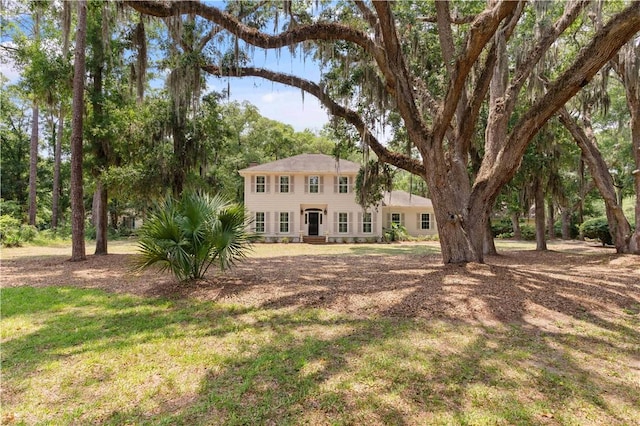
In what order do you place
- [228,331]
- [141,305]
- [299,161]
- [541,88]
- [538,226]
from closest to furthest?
1. [228,331]
2. [141,305]
3. [541,88]
4. [538,226]
5. [299,161]

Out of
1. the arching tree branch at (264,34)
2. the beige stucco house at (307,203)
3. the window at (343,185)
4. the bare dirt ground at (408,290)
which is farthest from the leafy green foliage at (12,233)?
the window at (343,185)

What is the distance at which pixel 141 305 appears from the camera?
5816mm

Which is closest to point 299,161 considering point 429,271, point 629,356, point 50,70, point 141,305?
point 50,70

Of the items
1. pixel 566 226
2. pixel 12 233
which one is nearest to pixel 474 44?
pixel 12 233

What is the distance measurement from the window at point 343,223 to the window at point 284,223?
3.39m

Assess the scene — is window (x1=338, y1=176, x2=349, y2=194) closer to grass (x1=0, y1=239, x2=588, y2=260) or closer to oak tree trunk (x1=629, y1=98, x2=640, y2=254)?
grass (x1=0, y1=239, x2=588, y2=260)

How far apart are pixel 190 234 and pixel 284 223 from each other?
53.8ft

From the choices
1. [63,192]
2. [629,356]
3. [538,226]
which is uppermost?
[63,192]

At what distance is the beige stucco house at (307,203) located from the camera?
73.9ft

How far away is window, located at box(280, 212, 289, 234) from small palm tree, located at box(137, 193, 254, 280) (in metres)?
15.7

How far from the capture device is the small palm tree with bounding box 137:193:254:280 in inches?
243

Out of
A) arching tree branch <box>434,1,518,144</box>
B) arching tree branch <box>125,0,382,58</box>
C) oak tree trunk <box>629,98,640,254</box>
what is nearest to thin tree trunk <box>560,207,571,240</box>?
oak tree trunk <box>629,98,640,254</box>

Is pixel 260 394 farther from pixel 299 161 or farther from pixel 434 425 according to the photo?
pixel 299 161

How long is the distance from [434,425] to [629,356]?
286cm
